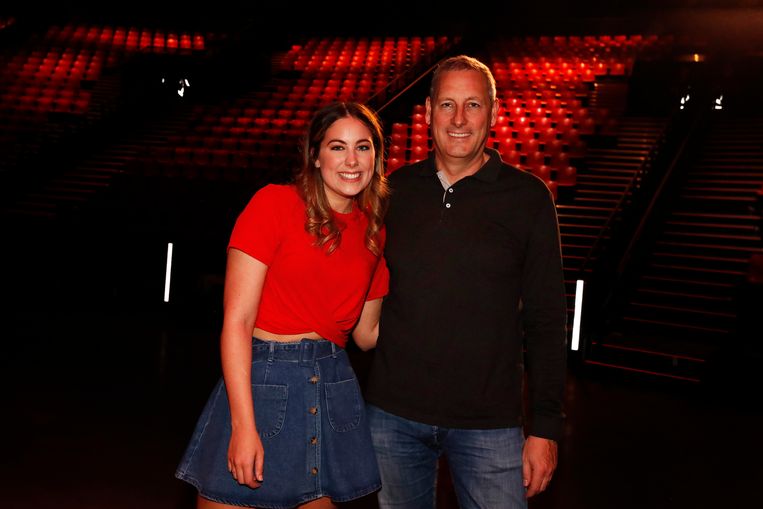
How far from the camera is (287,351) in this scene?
6.91 ft

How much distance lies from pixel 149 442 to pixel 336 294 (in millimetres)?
3348

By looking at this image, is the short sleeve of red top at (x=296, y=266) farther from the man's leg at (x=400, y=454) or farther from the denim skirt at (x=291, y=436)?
the man's leg at (x=400, y=454)

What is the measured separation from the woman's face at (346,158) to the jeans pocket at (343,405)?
55 centimetres

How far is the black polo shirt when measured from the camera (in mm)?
2186

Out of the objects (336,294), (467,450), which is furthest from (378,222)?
(467,450)

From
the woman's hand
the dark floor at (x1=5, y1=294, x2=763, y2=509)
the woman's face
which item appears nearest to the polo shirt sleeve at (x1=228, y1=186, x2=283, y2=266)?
the woman's face

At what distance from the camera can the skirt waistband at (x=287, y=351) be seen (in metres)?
2.10

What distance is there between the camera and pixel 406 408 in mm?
2229

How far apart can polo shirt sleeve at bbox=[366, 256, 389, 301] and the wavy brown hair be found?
0.13 meters

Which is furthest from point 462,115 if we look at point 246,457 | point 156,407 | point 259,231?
point 156,407

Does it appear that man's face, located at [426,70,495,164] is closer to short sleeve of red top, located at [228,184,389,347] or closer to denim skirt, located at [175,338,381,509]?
short sleeve of red top, located at [228,184,389,347]

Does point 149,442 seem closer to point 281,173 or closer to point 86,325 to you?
point 86,325

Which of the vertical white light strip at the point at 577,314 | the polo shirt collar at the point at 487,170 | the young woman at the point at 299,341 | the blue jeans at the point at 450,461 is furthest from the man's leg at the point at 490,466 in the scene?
the vertical white light strip at the point at 577,314

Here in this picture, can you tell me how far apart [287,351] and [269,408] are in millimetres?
161
